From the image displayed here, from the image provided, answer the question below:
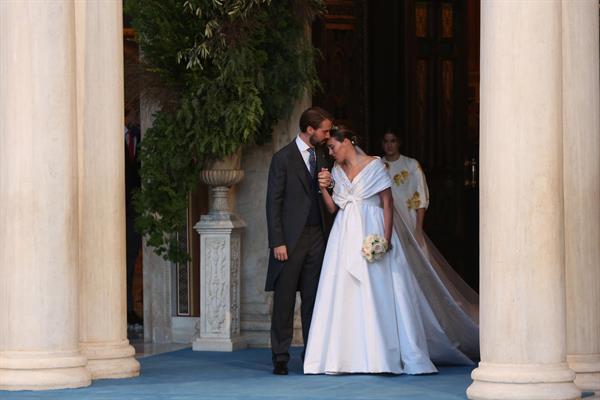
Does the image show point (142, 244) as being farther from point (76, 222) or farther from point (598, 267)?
point (598, 267)

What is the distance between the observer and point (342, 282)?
1157cm

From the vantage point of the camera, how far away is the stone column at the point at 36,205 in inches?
401

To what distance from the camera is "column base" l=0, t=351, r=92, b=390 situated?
1013 centimetres

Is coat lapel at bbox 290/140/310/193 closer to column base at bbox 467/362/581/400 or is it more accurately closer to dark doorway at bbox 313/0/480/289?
column base at bbox 467/362/581/400

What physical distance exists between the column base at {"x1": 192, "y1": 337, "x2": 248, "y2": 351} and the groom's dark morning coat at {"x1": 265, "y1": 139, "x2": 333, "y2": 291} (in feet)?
6.10

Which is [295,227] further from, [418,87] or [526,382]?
[418,87]

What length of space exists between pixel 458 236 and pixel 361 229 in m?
6.07

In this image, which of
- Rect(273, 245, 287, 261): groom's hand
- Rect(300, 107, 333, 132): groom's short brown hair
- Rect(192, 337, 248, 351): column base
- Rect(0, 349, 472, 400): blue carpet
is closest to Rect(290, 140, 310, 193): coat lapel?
Rect(300, 107, 333, 132): groom's short brown hair

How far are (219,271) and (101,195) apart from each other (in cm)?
278

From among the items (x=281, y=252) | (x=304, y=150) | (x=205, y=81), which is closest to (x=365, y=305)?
(x=281, y=252)

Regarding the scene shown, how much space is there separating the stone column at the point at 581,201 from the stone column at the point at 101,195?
3.24 metres

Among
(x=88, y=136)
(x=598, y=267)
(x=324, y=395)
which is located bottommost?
(x=324, y=395)

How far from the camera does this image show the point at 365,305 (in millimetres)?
11516

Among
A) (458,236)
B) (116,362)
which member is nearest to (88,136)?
(116,362)
